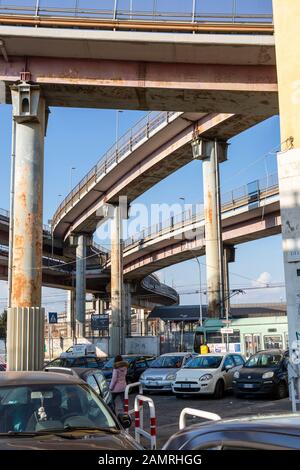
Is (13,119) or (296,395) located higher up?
(13,119)

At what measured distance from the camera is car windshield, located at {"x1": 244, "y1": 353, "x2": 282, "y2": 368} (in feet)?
63.8

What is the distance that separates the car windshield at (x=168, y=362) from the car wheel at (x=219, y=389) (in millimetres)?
4178

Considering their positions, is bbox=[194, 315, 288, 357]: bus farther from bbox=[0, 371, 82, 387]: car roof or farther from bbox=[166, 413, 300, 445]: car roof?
bbox=[166, 413, 300, 445]: car roof

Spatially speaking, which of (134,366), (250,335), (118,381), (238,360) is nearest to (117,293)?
(250,335)

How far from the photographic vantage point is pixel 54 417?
537 cm

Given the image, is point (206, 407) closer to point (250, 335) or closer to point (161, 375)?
point (161, 375)

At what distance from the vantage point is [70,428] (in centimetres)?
513

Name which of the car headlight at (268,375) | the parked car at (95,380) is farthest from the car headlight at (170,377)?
the parked car at (95,380)

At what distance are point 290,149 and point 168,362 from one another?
12188mm

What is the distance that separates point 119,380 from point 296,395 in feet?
14.3

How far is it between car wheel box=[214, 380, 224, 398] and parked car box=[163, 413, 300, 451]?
16108 millimetres

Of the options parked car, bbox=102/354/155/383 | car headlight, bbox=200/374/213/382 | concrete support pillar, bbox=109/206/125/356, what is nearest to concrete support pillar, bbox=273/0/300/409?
car headlight, bbox=200/374/213/382
